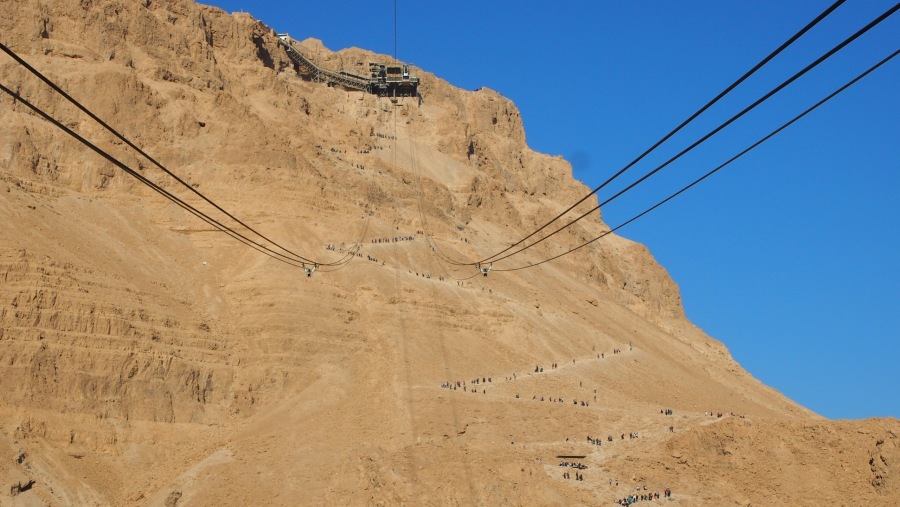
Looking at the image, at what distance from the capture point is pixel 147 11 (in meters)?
88.2

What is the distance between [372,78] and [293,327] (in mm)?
60347

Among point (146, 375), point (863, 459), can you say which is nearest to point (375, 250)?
point (146, 375)

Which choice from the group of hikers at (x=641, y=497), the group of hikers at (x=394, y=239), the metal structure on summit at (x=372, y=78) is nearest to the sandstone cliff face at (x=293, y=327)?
the group of hikers at (x=394, y=239)

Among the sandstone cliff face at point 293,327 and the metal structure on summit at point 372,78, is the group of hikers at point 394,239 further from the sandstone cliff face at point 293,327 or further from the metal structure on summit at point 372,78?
the metal structure on summit at point 372,78

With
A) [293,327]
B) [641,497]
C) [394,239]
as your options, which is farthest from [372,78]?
[641,497]

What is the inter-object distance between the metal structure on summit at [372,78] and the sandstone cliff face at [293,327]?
13.6 ft

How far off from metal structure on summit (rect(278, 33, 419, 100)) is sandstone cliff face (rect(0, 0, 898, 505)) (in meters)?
4.15

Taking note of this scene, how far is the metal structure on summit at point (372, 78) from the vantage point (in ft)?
374

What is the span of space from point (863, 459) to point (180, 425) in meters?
31.6

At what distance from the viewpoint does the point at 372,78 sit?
116 metres

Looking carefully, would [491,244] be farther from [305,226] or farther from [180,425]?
[180,425]

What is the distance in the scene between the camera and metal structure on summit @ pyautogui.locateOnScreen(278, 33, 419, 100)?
114 metres

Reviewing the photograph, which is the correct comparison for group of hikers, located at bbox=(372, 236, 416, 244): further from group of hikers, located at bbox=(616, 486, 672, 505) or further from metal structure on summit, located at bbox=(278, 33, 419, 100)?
group of hikers, located at bbox=(616, 486, 672, 505)

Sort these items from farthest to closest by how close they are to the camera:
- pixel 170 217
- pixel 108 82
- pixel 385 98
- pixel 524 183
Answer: pixel 524 183, pixel 385 98, pixel 108 82, pixel 170 217
